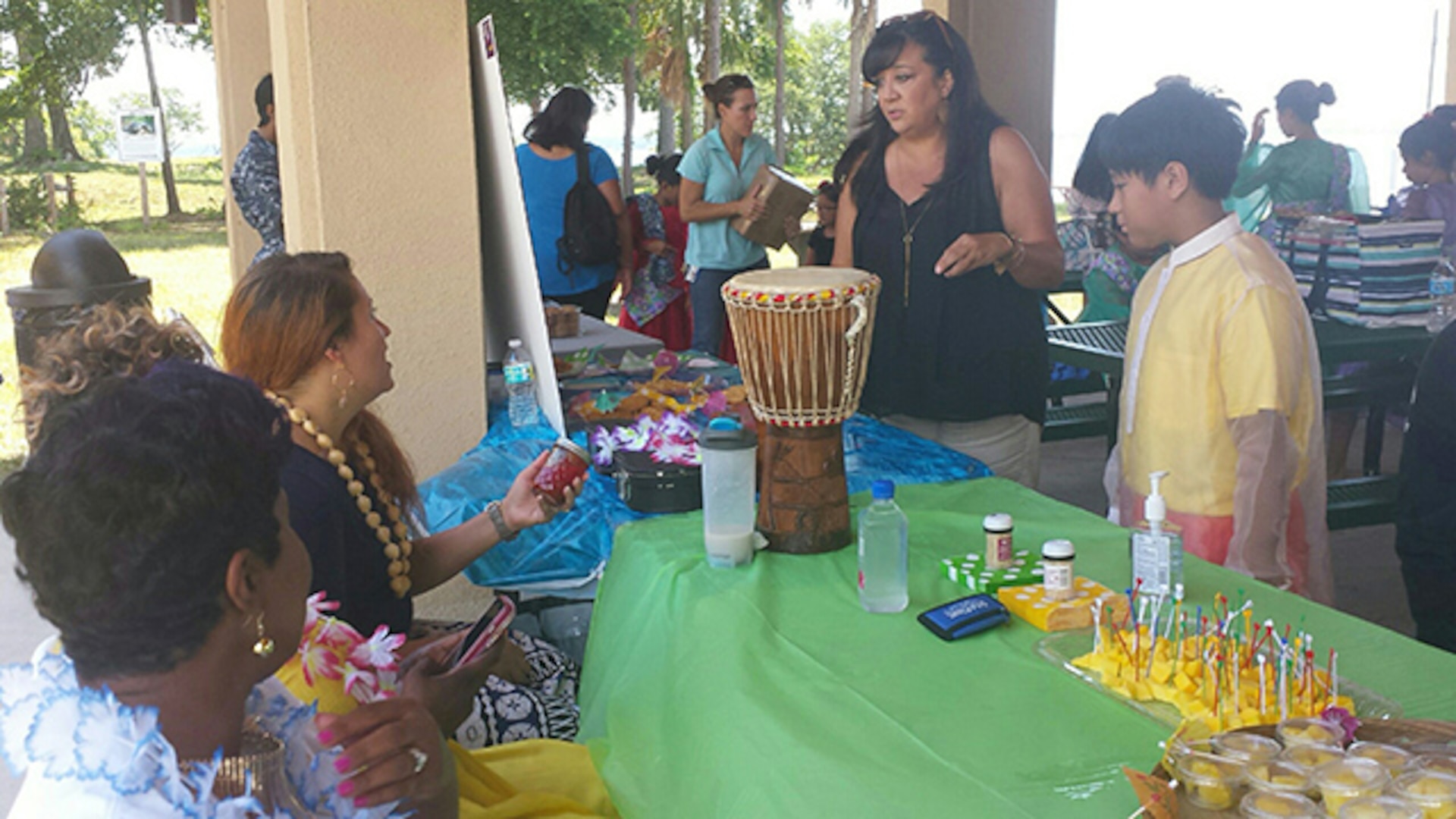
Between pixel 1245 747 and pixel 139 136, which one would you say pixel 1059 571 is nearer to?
pixel 1245 747

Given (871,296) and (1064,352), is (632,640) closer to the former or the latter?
(871,296)

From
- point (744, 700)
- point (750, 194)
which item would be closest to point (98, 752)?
point (744, 700)

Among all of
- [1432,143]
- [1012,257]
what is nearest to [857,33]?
[1432,143]

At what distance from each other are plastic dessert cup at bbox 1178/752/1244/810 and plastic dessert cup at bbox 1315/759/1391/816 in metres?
0.07

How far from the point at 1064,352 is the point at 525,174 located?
2635 millimetres

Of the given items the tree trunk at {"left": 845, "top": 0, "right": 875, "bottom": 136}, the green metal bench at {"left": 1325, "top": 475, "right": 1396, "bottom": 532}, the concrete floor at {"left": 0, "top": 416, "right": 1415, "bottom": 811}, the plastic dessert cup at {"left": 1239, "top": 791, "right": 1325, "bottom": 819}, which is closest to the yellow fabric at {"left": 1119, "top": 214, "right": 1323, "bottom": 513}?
the plastic dessert cup at {"left": 1239, "top": 791, "right": 1325, "bottom": 819}

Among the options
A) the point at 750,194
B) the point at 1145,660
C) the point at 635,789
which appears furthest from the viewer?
the point at 750,194

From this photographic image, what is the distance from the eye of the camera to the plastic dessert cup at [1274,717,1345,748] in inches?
51.9

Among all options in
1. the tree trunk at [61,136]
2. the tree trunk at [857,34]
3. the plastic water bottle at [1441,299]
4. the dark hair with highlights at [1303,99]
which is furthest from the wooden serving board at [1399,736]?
the tree trunk at [61,136]

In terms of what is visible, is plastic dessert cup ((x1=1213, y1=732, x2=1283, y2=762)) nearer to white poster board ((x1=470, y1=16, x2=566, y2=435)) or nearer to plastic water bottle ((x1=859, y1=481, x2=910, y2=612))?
plastic water bottle ((x1=859, y1=481, x2=910, y2=612))

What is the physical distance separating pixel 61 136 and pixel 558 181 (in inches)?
1053

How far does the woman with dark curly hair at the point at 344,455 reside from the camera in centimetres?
222

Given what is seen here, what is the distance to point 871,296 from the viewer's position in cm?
232

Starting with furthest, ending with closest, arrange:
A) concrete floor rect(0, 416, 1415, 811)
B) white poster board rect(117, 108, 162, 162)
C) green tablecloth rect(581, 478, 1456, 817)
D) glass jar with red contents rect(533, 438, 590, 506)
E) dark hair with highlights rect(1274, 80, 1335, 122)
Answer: white poster board rect(117, 108, 162, 162)
dark hair with highlights rect(1274, 80, 1335, 122)
concrete floor rect(0, 416, 1415, 811)
glass jar with red contents rect(533, 438, 590, 506)
green tablecloth rect(581, 478, 1456, 817)
